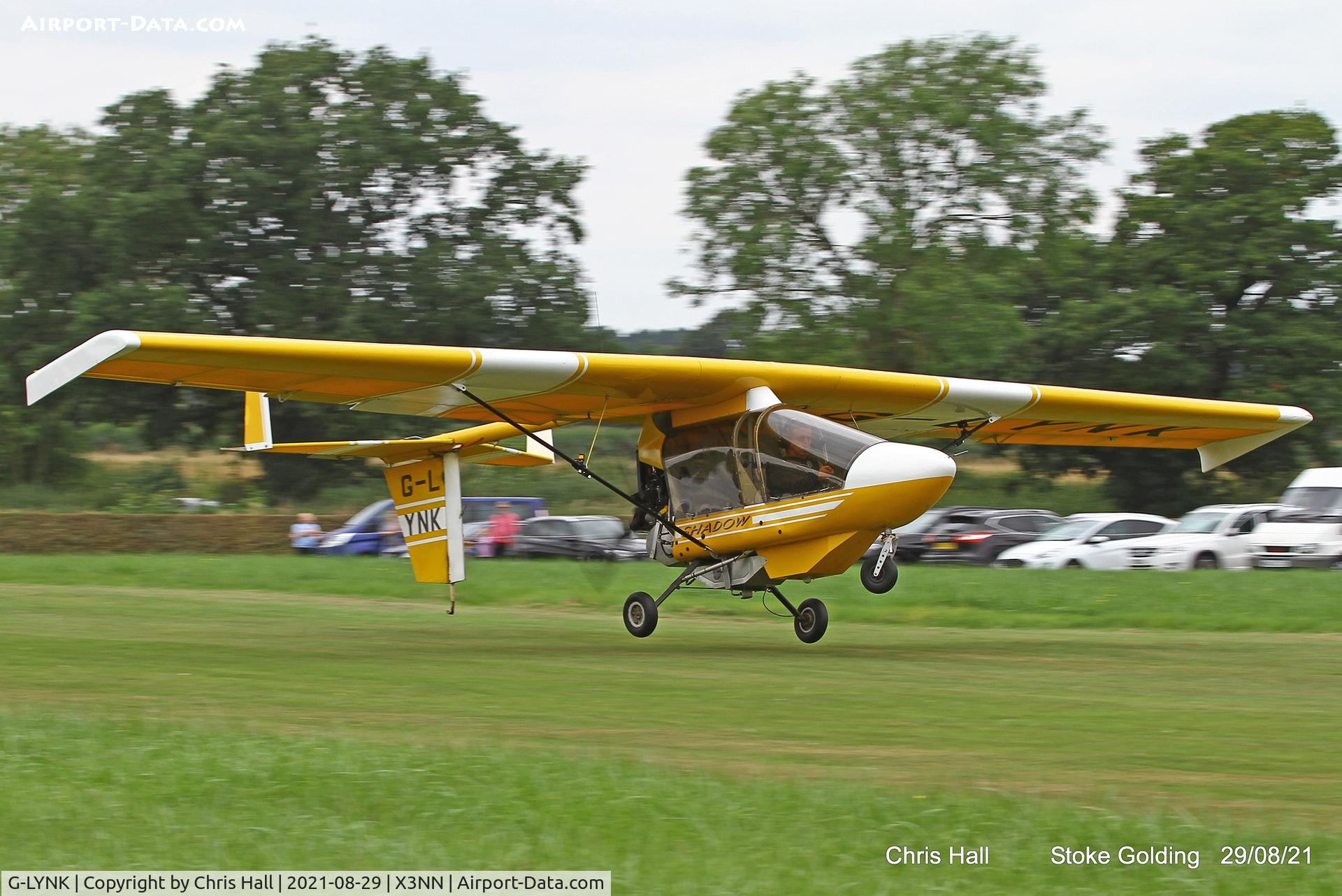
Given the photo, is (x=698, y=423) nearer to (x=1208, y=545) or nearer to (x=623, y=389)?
(x=623, y=389)

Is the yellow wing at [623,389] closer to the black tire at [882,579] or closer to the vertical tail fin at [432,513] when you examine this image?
the vertical tail fin at [432,513]

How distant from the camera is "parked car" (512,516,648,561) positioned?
34500 millimetres

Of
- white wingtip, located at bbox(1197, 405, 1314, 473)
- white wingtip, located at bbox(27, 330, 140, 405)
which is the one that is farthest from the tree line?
white wingtip, located at bbox(27, 330, 140, 405)

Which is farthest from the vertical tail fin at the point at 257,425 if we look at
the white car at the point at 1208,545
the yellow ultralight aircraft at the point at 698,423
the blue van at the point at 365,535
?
the white car at the point at 1208,545

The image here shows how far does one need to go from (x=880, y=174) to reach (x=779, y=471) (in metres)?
34.1

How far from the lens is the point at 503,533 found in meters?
37.1

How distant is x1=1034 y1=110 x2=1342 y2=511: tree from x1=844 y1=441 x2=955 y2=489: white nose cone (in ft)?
108

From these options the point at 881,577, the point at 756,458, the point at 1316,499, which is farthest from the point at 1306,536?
the point at 756,458

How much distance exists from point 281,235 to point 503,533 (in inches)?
619

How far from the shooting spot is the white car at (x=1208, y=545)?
30.5 meters

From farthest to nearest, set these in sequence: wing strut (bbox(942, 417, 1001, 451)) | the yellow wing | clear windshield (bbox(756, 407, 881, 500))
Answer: wing strut (bbox(942, 417, 1001, 451)), clear windshield (bbox(756, 407, 881, 500)), the yellow wing

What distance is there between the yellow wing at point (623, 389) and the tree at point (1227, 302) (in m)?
24.8

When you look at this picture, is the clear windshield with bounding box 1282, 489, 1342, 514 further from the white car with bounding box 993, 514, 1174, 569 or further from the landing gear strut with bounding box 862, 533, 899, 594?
the landing gear strut with bounding box 862, 533, 899, 594

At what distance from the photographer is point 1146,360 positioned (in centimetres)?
4450
